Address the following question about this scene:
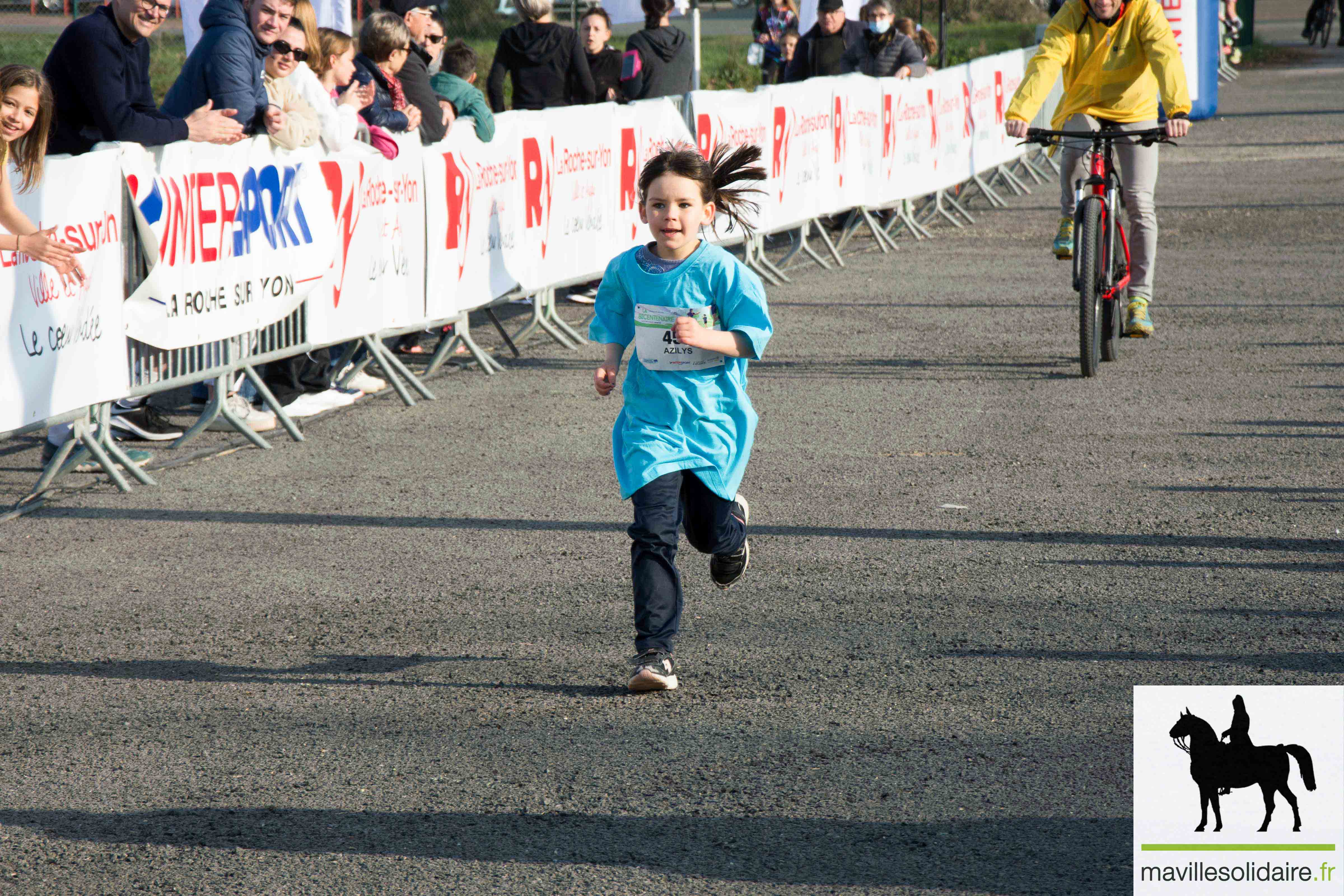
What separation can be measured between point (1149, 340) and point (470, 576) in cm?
615

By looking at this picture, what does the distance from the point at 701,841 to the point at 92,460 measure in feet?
16.1

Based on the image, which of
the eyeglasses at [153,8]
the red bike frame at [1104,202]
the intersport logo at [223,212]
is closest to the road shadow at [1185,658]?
the intersport logo at [223,212]

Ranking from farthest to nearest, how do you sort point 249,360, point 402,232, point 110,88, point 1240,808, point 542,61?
point 542,61 < point 402,232 < point 249,360 < point 110,88 < point 1240,808

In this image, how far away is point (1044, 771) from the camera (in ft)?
14.2

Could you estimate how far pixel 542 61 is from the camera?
13445 millimetres

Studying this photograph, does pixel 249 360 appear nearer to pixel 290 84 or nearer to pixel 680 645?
pixel 290 84

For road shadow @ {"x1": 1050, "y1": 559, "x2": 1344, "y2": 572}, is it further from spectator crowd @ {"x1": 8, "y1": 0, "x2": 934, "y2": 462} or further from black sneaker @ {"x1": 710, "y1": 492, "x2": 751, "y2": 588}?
spectator crowd @ {"x1": 8, "y1": 0, "x2": 934, "y2": 462}

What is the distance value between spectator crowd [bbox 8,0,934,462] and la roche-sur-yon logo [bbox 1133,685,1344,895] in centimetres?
490

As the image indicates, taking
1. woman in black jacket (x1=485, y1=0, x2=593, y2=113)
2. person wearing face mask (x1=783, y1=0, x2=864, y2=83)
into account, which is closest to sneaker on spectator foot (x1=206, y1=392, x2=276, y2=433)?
woman in black jacket (x1=485, y1=0, x2=593, y2=113)

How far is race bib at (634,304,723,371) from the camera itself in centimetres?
495

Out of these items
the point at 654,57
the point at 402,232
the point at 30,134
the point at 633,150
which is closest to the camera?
the point at 30,134

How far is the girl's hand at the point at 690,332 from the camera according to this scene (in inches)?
185

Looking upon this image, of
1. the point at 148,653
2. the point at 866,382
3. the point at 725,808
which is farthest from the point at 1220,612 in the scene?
the point at 866,382

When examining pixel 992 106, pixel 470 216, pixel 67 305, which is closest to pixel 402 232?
pixel 470 216
